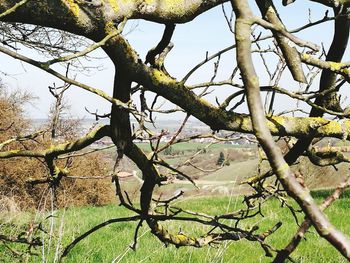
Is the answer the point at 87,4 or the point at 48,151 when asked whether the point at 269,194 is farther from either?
the point at 87,4

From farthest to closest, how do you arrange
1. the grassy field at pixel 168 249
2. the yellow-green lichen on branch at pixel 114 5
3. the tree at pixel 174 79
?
the grassy field at pixel 168 249, the yellow-green lichen on branch at pixel 114 5, the tree at pixel 174 79

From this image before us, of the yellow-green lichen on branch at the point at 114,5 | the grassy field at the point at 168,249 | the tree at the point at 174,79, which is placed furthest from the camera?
the grassy field at the point at 168,249

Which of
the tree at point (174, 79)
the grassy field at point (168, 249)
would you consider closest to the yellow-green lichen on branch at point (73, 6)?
the tree at point (174, 79)

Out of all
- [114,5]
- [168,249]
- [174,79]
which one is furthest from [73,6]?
[168,249]

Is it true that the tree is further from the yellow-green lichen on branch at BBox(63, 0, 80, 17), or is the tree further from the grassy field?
the grassy field

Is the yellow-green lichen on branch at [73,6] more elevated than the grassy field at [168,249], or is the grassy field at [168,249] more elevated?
the yellow-green lichen on branch at [73,6]

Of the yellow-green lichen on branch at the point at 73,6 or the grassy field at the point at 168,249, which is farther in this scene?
the grassy field at the point at 168,249

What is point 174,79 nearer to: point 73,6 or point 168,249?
point 73,6

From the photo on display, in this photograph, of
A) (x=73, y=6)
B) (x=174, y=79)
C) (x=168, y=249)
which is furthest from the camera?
(x=168, y=249)

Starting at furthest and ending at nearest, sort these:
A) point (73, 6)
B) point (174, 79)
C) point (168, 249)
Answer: point (168, 249)
point (174, 79)
point (73, 6)

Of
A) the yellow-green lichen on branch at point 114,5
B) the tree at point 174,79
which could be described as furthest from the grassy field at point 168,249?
the yellow-green lichen on branch at point 114,5

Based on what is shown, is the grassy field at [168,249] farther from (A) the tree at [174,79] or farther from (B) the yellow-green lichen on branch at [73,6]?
(B) the yellow-green lichen on branch at [73,6]

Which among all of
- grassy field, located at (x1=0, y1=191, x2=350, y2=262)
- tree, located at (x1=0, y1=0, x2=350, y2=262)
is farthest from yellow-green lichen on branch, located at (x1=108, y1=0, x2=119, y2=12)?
grassy field, located at (x1=0, y1=191, x2=350, y2=262)

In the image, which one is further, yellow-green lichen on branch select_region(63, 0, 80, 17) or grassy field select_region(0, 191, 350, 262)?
grassy field select_region(0, 191, 350, 262)
